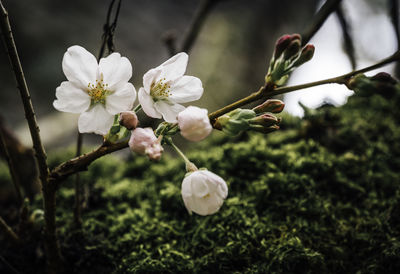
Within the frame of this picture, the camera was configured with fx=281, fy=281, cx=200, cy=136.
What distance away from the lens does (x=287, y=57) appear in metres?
0.54

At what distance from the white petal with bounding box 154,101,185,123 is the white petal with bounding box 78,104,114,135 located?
9 centimetres

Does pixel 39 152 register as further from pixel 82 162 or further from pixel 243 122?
pixel 243 122

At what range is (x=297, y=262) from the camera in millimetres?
732

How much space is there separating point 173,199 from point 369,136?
0.91m

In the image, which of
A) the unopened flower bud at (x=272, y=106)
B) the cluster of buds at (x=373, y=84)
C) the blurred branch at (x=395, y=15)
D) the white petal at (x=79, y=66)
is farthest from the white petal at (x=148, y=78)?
the blurred branch at (x=395, y=15)

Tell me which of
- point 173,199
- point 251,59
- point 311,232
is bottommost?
point 311,232

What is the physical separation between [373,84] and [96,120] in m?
0.52

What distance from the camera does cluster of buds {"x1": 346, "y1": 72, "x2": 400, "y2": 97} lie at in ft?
1.69

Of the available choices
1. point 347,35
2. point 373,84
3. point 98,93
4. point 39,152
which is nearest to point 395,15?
point 347,35

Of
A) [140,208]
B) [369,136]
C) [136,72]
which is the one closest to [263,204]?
[140,208]

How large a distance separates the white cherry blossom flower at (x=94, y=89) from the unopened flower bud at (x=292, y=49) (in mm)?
300

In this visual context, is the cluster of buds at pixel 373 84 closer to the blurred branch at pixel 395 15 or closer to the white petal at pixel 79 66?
the white petal at pixel 79 66

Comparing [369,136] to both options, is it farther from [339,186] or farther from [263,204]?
[263,204]

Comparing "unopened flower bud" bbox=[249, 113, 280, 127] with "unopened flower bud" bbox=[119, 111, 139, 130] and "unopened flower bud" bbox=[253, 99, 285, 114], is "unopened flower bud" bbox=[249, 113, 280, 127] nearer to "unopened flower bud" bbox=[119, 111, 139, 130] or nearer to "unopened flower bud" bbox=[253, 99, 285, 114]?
"unopened flower bud" bbox=[253, 99, 285, 114]
